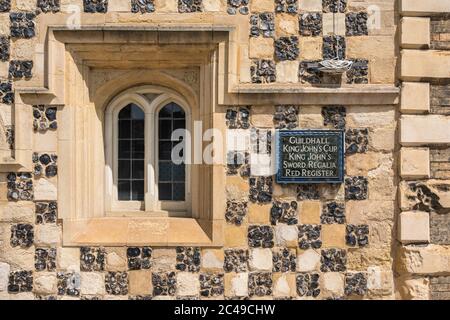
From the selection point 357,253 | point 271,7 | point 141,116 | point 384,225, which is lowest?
point 357,253

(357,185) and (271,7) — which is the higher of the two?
(271,7)

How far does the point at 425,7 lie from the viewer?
4.99m

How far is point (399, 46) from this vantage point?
505 cm

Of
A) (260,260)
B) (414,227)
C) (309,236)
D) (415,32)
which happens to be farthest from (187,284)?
(415,32)

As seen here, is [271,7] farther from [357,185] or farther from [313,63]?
[357,185]

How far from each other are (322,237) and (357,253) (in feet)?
1.49

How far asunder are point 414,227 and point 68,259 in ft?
13.2

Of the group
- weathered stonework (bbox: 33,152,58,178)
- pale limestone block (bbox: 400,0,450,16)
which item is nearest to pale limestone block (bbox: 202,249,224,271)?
weathered stonework (bbox: 33,152,58,178)

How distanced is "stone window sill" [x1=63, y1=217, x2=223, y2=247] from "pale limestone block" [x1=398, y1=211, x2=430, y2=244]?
2.10 m

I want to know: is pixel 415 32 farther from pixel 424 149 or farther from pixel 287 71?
pixel 287 71

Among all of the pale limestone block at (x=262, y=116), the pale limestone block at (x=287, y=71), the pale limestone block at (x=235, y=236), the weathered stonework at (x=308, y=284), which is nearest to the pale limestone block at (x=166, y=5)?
the pale limestone block at (x=287, y=71)

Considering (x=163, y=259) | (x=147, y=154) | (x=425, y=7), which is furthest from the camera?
(x=147, y=154)

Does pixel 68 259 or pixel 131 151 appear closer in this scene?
pixel 68 259

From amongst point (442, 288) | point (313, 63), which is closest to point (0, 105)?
point (313, 63)
